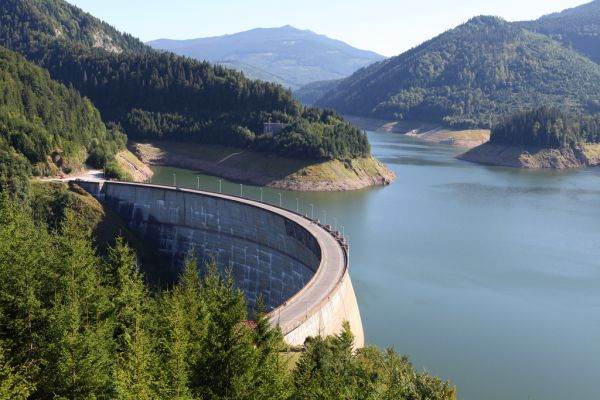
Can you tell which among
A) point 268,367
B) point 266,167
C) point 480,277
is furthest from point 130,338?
point 266,167

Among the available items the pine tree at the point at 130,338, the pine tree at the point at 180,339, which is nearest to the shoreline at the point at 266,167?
the pine tree at the point at 130,338

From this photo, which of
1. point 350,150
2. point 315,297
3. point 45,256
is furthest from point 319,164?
point 45,256

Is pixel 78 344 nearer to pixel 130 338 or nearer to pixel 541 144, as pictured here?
pixel 130 338

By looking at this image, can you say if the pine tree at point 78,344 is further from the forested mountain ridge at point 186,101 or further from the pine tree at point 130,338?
the forested mountain ridge at point 186,101

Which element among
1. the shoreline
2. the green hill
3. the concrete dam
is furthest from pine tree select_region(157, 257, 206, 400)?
the shoreline

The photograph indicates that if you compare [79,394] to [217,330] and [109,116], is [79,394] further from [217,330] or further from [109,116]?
[109,116]

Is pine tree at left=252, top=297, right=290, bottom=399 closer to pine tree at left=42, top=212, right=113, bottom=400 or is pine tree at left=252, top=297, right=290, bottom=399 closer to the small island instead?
pine tree at left=42, top=212, right=113, bottom=400
